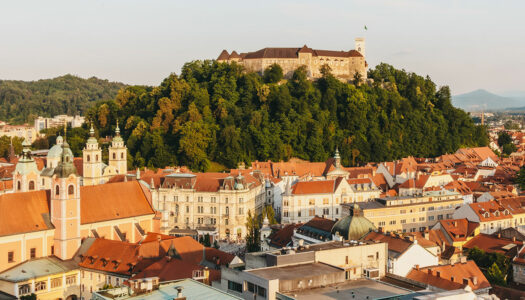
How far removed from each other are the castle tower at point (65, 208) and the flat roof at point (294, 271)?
59.5 feet

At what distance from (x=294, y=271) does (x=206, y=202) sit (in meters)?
33.7

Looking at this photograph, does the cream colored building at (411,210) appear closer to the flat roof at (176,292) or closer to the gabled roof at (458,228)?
the gabled roof at (458,228)

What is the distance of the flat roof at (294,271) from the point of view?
95.2ft

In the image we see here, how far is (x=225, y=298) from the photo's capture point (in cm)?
2741

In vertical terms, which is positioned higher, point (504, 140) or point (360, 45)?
point (360, 45)

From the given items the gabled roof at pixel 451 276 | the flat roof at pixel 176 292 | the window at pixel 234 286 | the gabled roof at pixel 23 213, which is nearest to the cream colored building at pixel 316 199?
the gabled roof at pixel 451 276

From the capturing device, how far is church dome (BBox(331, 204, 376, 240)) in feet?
139

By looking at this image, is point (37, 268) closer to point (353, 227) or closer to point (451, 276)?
point (353, 227)

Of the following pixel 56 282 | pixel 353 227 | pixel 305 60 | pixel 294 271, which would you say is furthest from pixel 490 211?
pixel 305 60

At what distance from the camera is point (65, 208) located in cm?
4259

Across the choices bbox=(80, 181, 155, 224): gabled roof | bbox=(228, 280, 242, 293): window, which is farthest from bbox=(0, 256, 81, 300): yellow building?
bbox=(228, 280, 242, 293): window

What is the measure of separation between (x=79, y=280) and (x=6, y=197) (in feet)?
23.6

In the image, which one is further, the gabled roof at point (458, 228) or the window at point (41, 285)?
the gabled roof at point (458, 228)

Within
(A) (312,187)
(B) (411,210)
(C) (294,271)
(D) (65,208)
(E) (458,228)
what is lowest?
(E) (458,228)
